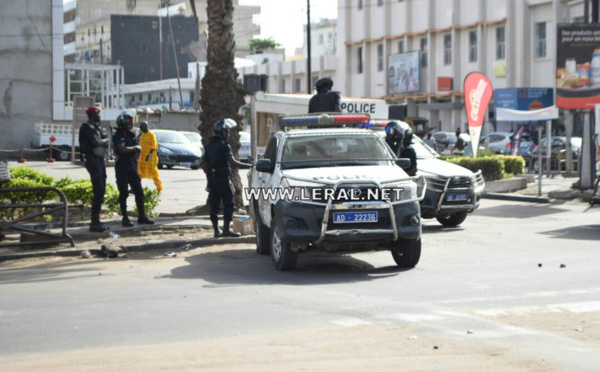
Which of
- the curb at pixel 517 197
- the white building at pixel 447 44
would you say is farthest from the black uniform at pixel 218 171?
the white building at pixel 447 44

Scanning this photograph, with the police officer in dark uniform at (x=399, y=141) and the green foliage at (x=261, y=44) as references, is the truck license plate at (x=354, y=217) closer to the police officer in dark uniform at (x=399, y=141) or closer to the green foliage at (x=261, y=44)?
the police officer in dark uniform at (x=399, y=141)

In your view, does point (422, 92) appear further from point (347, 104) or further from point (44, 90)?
point (347, 104)

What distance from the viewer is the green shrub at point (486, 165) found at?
961 inches

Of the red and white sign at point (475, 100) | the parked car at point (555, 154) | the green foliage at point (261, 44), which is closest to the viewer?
the red and white sign at point (475, 100)

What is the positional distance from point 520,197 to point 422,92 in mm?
43517

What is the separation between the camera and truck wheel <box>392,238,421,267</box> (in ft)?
38.5

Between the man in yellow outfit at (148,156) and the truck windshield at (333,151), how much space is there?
25.9ft

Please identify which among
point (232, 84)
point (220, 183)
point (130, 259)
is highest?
point (232, 84)

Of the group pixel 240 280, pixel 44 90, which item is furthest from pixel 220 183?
pixel 44 90

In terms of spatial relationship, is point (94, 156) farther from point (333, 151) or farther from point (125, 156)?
point (333, 151)

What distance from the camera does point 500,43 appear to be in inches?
2270

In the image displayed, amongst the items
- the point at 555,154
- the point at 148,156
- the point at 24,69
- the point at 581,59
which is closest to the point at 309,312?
the point at 148,156

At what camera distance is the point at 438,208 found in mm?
16922

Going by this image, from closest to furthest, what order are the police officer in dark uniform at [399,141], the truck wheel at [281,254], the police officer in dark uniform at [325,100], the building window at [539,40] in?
the truck wheel at [281,254] < the police officer in dark uniform at [399,141] < the police officer in dark uniform at [325,100] < the building window at [539,40]
